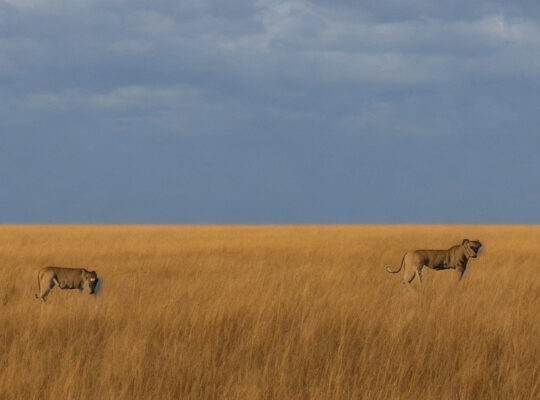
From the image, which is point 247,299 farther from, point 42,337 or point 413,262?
point 413,262

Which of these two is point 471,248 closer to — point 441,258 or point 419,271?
point 441,258

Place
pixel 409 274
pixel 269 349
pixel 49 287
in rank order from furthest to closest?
pixel 409 274 → pixel 49 287 → pixel 269 349

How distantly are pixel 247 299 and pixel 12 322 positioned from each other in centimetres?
273

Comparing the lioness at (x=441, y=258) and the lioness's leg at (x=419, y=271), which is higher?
the lioness at (x=441, y=258)


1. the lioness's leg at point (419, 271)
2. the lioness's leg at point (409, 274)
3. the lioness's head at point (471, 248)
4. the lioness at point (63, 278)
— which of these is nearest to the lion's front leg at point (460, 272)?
the lioness's head at point (471, 248)

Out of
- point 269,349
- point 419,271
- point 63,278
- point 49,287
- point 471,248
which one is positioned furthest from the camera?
point 471,248

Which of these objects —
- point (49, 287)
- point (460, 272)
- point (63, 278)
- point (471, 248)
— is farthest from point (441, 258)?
point (49, 287)

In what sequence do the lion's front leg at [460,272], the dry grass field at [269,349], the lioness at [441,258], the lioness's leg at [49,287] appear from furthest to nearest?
the lion's front leg at [460,272] < the lioness at [441,258] < the lioness's leg at [49,287] < the dry grass field at [269,349]

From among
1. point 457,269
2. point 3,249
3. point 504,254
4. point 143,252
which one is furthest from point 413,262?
point 3,249

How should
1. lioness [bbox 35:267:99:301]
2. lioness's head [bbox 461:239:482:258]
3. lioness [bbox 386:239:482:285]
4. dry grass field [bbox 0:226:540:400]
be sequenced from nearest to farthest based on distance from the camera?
dry grass field [bbox 0:226:540:400] → lioness [bbox 35:267:99:301] → lioness [bbox 386:239:482:285] → lioness's head [bbox 461:239:482:258]

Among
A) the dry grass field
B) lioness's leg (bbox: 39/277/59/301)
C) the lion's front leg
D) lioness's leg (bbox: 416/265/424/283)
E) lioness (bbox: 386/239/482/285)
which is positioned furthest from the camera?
the lion's front leg

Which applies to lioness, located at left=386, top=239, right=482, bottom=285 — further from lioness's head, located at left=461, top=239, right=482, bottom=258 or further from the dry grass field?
the dry grass field

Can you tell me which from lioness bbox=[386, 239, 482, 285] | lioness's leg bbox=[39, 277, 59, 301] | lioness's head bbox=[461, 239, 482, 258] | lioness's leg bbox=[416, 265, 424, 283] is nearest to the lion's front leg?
lioness bbox=[386, 239, 482, 285]

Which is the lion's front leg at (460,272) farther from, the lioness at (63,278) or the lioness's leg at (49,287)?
the lioness's leg at (49,287)
